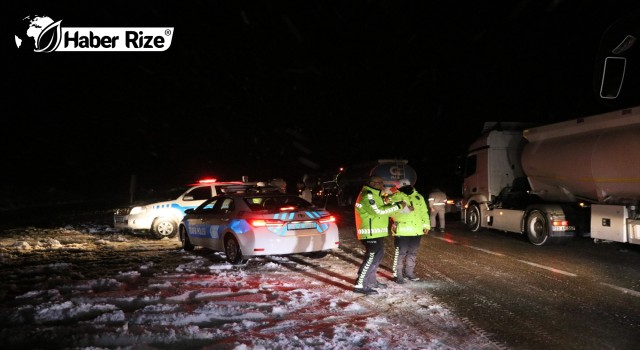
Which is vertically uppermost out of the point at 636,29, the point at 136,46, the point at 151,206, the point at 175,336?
the point at 136,46

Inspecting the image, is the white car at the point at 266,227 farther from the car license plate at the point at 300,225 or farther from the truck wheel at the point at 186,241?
the truck wheel at the point at 186,241

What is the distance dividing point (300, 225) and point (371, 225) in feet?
8.63

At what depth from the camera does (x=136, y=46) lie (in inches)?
830

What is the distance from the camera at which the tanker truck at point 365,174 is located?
27016mm

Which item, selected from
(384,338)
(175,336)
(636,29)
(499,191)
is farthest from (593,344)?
(499,191)

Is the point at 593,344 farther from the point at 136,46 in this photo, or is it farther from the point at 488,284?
the point at 136,46

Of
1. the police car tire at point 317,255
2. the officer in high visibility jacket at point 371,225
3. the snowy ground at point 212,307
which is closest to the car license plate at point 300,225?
the snowy ground at point 212,307

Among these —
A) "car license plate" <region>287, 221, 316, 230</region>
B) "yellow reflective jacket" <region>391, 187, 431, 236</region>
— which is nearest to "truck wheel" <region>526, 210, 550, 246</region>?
"yellow reflective jacket" <region>391, 187, 431, 236</region>

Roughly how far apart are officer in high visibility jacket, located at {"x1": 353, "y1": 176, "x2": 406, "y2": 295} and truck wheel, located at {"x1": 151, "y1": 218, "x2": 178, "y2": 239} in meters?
8.65

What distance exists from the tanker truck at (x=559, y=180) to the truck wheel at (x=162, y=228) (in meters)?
9.31

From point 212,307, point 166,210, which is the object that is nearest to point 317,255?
point 212,307

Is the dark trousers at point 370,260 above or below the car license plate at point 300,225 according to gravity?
below

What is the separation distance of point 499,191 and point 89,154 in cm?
8151

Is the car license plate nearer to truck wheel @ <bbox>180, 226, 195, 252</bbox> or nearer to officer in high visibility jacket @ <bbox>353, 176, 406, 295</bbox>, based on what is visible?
officer in high visibility jacket @ <bbox>353, 176, 406, 295</bbox>
